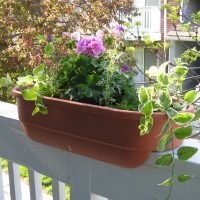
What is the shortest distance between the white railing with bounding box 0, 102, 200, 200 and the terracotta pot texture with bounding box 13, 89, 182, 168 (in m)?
0.06

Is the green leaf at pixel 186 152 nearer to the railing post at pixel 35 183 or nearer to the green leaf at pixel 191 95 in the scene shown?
the green leaf at pixel 191 95

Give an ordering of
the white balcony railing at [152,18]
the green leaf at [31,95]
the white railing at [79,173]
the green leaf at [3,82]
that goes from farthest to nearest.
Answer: the white balcony railing at [152,18]
the green leaf at [3,82]
the green leaf at [31,95]
the white railing at [79,173]

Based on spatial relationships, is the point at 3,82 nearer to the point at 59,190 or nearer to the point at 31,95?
the point at 31,95

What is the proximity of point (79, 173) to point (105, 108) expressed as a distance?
0.31 meters

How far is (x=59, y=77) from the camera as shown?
0.94 metres

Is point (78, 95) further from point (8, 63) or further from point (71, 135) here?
point (8, 63)

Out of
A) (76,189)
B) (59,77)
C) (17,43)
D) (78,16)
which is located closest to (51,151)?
(76,189)

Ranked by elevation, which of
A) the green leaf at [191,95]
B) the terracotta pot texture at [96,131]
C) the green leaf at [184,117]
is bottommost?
the terracotta pot texture at [96,131]

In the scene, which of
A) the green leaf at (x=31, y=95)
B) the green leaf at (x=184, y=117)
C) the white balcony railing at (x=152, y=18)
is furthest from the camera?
the white balcony railing at (x=152, y=18)

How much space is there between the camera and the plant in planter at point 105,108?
668 mm

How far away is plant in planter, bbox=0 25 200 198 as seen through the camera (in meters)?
0.67

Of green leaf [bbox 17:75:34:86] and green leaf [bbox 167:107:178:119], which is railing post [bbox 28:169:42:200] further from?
green leaf [bbox 167:107:178:119]

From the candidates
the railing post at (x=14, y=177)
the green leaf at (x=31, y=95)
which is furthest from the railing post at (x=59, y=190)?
the green leaf at (x=31, y=95)

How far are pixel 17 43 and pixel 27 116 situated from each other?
10.0ft
